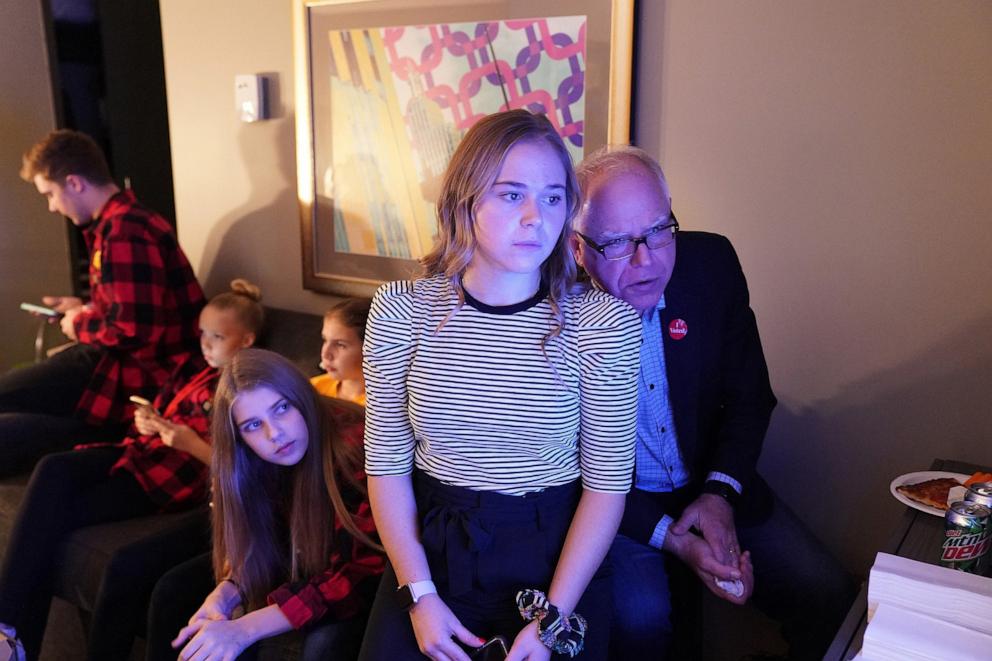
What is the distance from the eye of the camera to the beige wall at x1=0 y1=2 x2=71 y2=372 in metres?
3.51

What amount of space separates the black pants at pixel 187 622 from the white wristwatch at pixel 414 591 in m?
0.25

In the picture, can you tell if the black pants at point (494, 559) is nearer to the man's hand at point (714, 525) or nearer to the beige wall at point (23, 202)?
the man's hand at point (714, 525)

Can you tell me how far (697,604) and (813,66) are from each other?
1.16 meters

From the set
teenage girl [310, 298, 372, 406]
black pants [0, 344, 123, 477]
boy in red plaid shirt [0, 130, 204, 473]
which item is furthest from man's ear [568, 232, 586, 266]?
black pants [0, 344, 123, 477]

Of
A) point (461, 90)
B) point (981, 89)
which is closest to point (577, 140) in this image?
point (461, 90)

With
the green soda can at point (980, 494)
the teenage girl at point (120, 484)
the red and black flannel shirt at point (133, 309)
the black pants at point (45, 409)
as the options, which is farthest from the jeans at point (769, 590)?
the black pants at point (45, 409)

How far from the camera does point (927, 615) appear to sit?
94 centimetres

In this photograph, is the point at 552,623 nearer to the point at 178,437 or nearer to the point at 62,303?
the point at 178,437

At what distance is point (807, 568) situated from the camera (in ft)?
4.91

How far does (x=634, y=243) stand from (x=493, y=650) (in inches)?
28.3

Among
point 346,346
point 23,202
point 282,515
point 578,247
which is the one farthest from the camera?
point 23,202

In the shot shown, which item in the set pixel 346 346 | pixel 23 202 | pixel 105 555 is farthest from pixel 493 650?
pixel 23 202

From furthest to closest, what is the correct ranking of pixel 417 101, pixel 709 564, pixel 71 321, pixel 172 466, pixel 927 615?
pixel 71 321 < pixel 417 101 < pixel 172 466 < pixel 709 564 < pixel 927 615

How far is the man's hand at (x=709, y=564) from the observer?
1.38m
